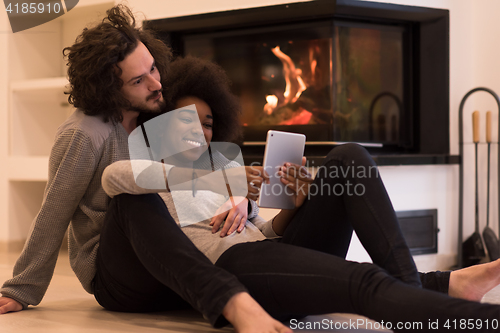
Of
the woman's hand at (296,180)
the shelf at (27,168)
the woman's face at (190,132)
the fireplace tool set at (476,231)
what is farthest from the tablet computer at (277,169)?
the shelf at (27,168)

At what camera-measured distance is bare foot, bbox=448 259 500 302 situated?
3.84 feet

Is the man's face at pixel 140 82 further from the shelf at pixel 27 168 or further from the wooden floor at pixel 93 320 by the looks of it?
the shelf at pixel 27 168

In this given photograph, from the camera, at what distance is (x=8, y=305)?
132 cm

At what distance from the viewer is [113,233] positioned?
118 centimetres

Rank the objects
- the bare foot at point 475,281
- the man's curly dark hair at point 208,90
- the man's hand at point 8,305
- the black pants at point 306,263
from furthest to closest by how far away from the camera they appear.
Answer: the man's curly dark hair at point 208,90, the man's hand at point 8,305, the bare foot at point 475,281, the black pants at point 306,263

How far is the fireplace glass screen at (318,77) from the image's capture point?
2344mm

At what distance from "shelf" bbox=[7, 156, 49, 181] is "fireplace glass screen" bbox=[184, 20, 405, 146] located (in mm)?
987

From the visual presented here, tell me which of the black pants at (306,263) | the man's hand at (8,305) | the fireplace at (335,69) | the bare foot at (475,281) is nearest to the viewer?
the black pants at (306,263)

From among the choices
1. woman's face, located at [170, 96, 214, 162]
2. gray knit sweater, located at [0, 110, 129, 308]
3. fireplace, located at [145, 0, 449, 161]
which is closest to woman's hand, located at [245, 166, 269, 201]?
woman's face, located at [170, 96, 214, 162]

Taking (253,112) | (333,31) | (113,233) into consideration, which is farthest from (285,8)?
(113,233)

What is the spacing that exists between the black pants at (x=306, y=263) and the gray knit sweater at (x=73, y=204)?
10cm

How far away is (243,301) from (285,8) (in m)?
1.61

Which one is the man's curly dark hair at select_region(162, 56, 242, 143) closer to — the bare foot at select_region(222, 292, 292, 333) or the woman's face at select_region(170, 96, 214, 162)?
the woman's face at select_region(170, 96, 214, 162)

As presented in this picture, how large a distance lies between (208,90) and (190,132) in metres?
0.20
